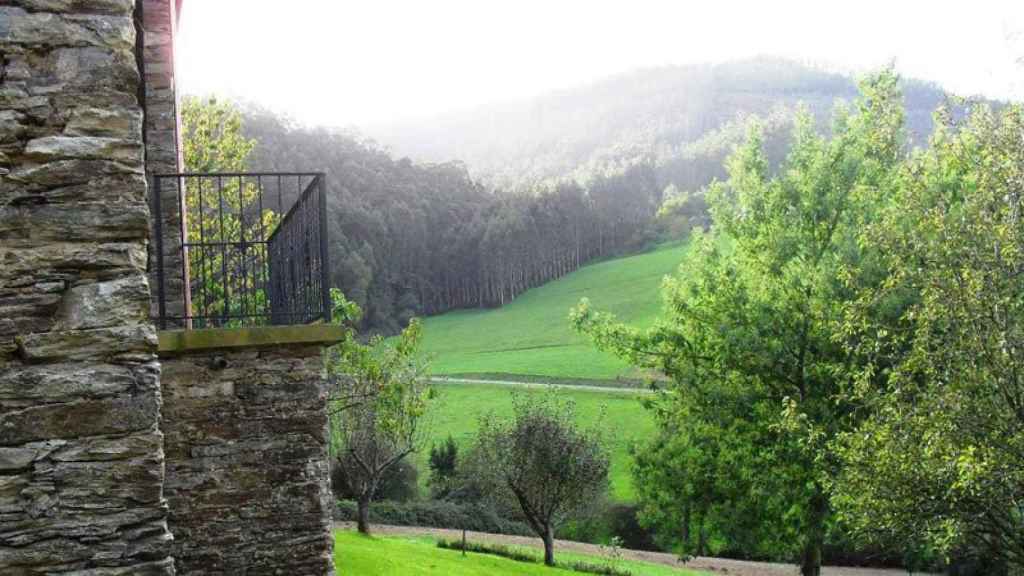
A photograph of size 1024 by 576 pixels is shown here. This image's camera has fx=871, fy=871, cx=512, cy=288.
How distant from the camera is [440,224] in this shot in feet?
274

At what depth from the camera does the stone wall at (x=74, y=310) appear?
439 centimetres

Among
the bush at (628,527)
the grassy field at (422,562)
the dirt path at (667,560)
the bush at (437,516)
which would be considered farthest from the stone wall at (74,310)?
the bush at (628,527)

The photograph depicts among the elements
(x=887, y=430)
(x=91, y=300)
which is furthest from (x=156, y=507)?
(x=887, y=430)

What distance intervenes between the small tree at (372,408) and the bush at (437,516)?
377 cm

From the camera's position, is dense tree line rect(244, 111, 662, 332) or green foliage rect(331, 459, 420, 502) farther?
dense tree line rect(244, 111, 662, 332)

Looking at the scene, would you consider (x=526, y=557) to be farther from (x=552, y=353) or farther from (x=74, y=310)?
(x=552, y=353)

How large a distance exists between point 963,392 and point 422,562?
526 inches

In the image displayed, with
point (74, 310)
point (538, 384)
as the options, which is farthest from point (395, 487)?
point (74, 310)

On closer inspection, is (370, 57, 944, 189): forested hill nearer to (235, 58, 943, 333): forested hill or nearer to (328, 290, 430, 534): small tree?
(235, 58, 943, 333): forested hill

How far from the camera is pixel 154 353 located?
15.2 ft

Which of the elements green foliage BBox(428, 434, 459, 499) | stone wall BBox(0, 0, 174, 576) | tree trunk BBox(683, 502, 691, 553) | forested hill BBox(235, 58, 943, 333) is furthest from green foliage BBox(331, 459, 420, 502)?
stone wall BBox(0, 0, 174, 576)

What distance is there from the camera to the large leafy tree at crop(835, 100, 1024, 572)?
11168mm

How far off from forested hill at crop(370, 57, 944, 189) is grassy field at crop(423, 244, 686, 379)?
5049cm

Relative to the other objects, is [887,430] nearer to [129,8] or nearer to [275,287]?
[275,287]
